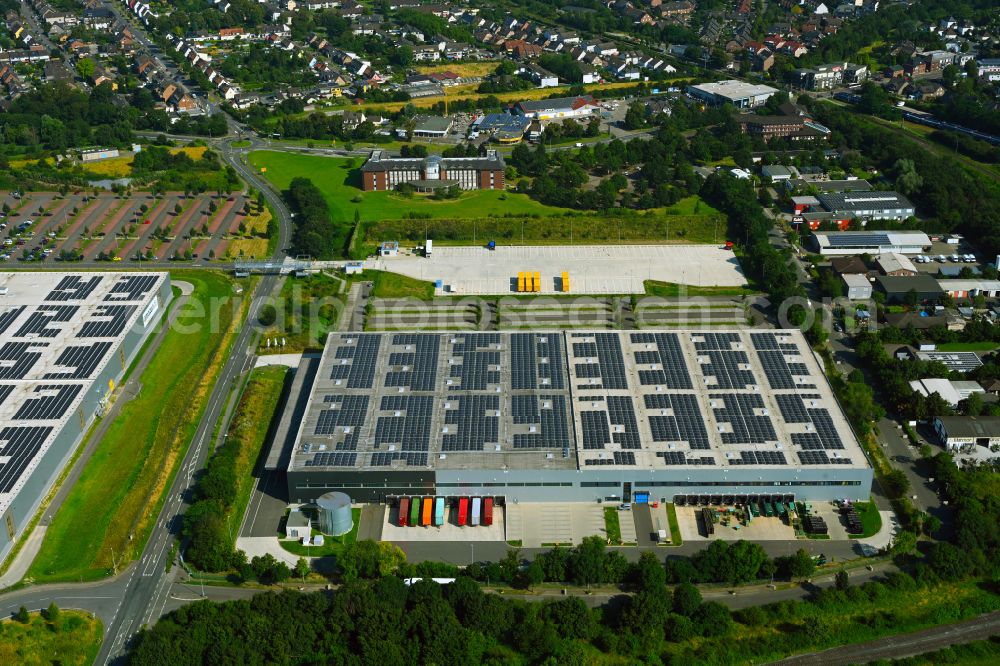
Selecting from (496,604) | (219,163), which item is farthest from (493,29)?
(496,604)

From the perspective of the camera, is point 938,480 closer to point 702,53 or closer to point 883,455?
point 883,455

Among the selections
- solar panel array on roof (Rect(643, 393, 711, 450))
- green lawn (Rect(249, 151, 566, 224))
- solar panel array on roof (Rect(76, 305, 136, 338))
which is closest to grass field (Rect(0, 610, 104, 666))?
solar panel array on roof (Rect(76, 305, 136, 338))

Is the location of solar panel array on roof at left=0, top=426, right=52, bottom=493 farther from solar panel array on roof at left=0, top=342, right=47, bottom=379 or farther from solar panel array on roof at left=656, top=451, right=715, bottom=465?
solar panel array on roof at left=656, top=451, right=715, bottom=465

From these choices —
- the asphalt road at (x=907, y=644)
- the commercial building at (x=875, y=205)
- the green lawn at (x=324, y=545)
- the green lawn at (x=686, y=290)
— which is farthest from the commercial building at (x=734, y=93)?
the green lawn at (x=324, y=545)

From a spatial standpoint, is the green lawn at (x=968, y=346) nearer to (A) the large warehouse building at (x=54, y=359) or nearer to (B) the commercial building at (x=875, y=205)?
(B) the commercial building at (x=875, y=205)

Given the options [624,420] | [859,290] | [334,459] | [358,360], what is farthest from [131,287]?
[859,290]

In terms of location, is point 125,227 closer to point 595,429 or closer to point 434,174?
point 434,174
